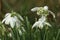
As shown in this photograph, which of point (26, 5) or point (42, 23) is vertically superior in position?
point (26, 5)

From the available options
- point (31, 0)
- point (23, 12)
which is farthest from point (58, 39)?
point (31, 0)

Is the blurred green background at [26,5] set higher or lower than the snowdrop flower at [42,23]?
higher

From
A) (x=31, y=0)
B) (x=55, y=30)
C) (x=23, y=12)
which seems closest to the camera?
(x=55, y=30)

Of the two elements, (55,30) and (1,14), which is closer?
(55,30)

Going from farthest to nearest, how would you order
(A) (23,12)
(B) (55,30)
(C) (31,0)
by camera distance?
(C) (31,0) < (A) (23,12) < (B) (55,30)

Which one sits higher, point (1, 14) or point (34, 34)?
point (1, 14)

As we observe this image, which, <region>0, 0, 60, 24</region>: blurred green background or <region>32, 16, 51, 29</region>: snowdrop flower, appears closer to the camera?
<region>32, 16, 51, 29</region>: snowdrop flower

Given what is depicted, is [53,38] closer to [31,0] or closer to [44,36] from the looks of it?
[44,36]

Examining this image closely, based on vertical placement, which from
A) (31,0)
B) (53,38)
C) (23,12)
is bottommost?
(53,38)

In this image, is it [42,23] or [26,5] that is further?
[26,5]

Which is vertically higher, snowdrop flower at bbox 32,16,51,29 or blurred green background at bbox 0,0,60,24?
blurred green background at bbox 0,0,60,24

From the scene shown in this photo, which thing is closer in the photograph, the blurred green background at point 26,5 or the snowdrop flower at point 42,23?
the snowdrop flower at point 42,23
